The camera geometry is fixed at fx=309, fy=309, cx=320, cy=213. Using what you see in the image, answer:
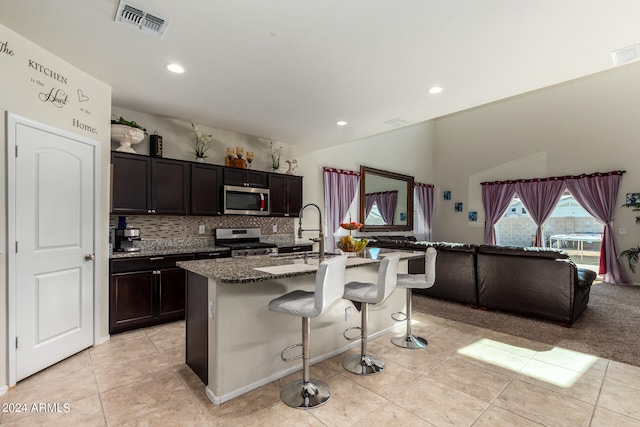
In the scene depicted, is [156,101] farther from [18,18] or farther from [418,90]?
[418,90]

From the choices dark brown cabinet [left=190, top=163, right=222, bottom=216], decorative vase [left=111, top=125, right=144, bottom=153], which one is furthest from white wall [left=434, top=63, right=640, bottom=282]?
decorative vase [left=111, top=125, right=144, bottom=153]

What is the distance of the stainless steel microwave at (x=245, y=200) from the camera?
4395 millimetres

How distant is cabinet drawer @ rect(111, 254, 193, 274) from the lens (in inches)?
128

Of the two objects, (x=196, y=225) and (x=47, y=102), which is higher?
(x=47, y=102)

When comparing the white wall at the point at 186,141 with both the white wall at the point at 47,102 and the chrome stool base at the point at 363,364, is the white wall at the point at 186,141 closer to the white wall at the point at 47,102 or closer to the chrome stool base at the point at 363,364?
the white wall at the point at 47,102

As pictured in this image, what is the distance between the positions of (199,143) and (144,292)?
2142mm

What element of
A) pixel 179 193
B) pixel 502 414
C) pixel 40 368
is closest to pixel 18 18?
pixel 179 193

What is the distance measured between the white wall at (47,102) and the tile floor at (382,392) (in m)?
0.55

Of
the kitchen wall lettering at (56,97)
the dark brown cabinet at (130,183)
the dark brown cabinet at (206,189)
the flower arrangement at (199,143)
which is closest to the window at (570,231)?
the dark brown cabinet at (206,189)

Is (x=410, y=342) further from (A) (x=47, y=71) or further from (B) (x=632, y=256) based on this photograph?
(B) (x=632, y=256)

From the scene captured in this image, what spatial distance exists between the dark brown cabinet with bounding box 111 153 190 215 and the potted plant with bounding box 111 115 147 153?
0.16 meters

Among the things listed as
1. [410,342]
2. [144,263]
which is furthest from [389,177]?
[144,263]

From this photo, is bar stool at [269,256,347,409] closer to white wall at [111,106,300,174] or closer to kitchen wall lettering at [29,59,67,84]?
kitchen wall lettering at [29,59,67,84]

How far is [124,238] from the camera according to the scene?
11.8 feet
